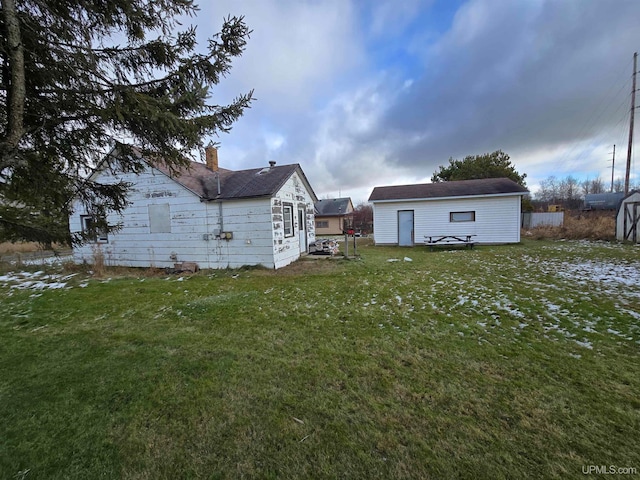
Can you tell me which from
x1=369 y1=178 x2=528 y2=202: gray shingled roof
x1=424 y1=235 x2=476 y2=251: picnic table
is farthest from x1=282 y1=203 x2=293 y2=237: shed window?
x1=424 y1=235 x2=476 y2=251: picnic table

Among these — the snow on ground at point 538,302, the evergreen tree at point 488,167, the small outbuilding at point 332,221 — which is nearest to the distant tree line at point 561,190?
the evergreen tree at point 488,167

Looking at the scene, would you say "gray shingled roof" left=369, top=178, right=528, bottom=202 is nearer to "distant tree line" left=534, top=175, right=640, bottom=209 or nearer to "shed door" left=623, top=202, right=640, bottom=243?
"shed door" left=623, top=202, right=640, bottom=243

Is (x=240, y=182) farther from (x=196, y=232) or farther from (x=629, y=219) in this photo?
(x=629, y=219)

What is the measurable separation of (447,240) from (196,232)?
41.3ft

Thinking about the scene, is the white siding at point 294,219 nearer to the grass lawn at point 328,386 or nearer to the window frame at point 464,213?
the grass lawn at point 328,386

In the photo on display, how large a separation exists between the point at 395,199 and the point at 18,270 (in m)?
17.4

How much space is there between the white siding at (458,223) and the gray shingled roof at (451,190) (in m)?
0.34

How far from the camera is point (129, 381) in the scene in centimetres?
276

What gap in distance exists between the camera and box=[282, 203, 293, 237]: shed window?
33.5 feet

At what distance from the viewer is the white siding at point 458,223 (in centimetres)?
1432

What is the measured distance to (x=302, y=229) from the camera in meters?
12.4

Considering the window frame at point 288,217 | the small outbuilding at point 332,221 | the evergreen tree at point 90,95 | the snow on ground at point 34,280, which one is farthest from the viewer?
the small outbuilding at point 332,221

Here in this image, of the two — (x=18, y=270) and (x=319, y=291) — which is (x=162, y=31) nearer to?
(x=319, y=291)

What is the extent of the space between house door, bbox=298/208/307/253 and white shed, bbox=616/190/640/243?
15571 mm
